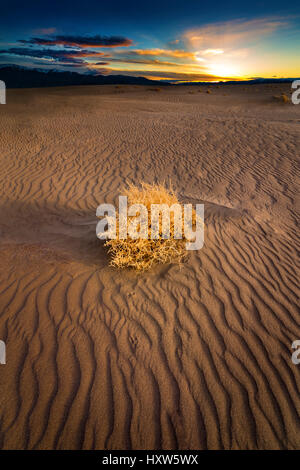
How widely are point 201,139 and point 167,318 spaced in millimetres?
9717

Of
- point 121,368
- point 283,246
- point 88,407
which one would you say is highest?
point 283,246

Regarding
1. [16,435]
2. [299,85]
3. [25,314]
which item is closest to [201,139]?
[25,314]

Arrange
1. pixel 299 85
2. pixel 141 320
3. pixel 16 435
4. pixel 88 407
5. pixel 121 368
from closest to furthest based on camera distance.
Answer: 1. pixel 16 435
2. pixel 88 407
3. pixel 121 368
4. pixel 141 320
5. pixel 299 85

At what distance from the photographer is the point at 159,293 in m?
3.31

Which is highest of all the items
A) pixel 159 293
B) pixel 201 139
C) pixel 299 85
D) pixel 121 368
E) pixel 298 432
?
pixel 299 85

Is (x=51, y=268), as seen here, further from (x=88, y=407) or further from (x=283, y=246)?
(x=283, y=246)

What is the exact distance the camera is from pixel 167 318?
9.86 feet

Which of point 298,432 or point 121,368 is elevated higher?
point 121,368

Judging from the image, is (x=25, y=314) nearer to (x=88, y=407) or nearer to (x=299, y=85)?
(x=88, y=407)

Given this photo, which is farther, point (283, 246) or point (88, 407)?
point (283, 246)

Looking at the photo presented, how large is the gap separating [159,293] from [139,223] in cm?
116

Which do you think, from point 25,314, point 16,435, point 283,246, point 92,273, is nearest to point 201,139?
point 283,246

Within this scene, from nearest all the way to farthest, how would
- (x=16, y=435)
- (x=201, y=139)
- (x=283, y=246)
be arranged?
(x=16, y=435), (x=283, y=246), (x=201, y=139)

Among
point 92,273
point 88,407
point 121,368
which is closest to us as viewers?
point 88,407
